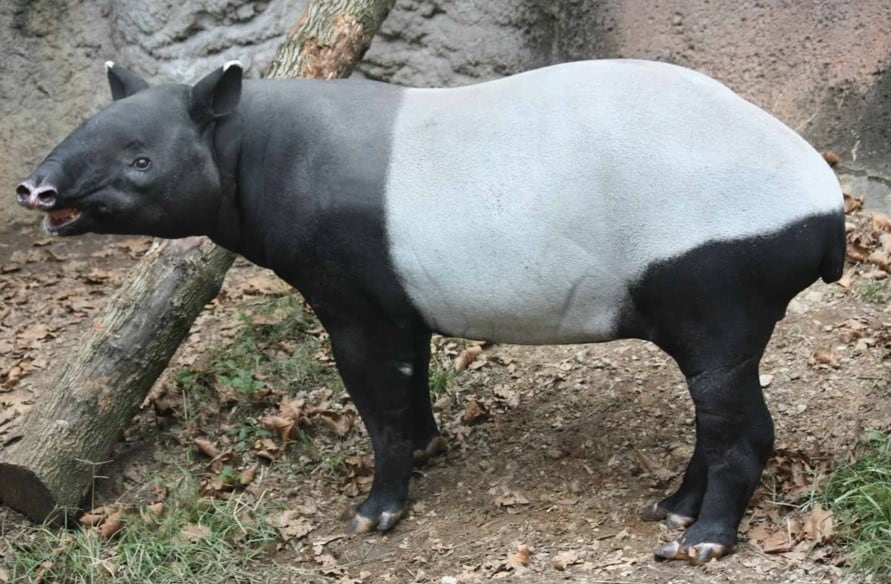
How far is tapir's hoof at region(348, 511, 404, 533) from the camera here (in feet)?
18.0

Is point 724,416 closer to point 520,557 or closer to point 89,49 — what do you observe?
point 520,557

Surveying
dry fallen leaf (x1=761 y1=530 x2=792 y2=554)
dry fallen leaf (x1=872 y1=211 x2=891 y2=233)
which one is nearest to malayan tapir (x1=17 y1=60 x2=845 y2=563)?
dry fallen leaf (x1=761 y1=530 x2=792 y2=554)

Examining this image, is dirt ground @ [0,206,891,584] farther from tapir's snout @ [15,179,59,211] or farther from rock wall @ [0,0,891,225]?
tapir's snout @ [15,179,59,211]

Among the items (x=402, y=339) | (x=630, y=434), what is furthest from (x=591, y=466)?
(x=402, y=339)

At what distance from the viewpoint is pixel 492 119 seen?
4.76 meters

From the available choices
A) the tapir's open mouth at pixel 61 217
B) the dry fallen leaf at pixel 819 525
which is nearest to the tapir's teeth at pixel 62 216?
the tapir's open mouth at pixel 61 217

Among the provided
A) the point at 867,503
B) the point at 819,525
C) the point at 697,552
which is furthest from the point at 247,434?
the point at 867,503

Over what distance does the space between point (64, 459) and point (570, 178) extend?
2.96 m

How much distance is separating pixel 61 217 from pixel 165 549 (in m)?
1.67

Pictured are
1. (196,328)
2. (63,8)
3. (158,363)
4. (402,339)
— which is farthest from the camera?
(63,8)

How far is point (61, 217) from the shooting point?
15.3 feet

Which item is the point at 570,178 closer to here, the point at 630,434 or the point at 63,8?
the point at 630,434

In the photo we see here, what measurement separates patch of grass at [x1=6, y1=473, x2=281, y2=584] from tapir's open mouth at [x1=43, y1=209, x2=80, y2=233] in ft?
5.24

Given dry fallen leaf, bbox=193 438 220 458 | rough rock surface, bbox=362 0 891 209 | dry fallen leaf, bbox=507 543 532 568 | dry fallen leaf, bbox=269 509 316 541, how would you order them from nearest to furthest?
dry fallen leaf, bbox=507 543 532 568, dry fallen leaf, bbox=269 509 316 541, dry fallen leaf, bbox=193 438 220 458, rough rock surface, bbox=362 0 891 209
